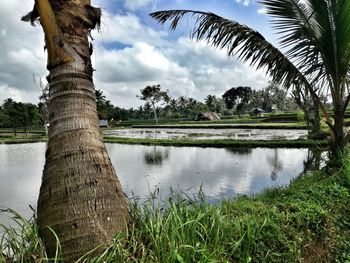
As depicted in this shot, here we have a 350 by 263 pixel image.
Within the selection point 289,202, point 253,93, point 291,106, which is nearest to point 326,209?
point 289,202

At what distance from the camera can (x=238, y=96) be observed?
2911 inches

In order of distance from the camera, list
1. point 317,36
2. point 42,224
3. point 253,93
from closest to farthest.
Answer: point 42,224 < point 317,36 < point 253,93

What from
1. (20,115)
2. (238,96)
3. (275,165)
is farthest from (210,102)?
(275,165)

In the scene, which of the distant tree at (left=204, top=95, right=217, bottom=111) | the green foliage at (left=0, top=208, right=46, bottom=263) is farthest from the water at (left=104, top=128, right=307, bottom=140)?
the distant tree at (left=204, top=95, right=217, bottom=111)

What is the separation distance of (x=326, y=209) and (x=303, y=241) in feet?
3.35

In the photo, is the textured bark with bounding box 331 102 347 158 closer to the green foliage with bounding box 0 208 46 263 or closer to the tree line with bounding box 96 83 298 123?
the green foliage with bounding box 0 208 46 263

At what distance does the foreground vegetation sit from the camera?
2.04 meters

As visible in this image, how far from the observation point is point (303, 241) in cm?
313

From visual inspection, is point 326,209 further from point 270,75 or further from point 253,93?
point 253,93

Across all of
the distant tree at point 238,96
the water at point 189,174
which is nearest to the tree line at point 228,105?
the distant tree at point 238,96

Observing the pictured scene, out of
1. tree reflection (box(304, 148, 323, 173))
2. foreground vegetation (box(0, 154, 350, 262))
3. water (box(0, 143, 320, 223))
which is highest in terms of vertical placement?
foreground vegetation (box(0, 154, 350, 262))

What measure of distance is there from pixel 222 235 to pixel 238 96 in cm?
7316

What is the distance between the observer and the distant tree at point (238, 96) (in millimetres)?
70606

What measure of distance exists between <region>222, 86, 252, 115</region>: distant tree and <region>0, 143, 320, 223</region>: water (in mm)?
57033
